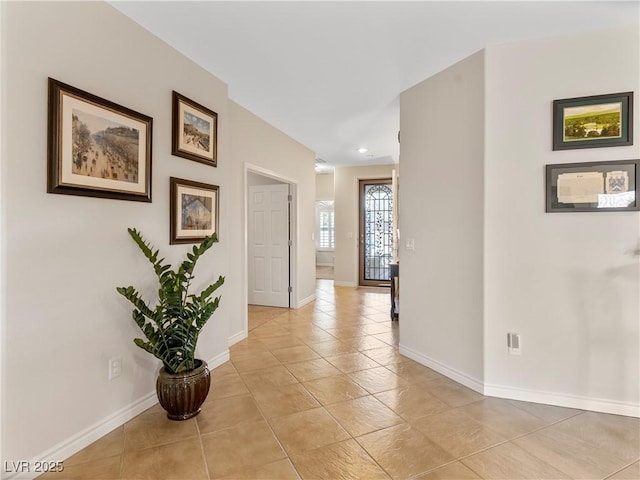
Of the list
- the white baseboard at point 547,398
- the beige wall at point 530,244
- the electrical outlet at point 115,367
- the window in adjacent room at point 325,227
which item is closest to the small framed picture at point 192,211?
the electrical outlet at point 115,367

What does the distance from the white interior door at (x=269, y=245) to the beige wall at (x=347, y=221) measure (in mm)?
2239

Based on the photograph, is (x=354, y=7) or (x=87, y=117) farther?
(x=354, y=7)

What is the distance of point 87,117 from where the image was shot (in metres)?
1.93

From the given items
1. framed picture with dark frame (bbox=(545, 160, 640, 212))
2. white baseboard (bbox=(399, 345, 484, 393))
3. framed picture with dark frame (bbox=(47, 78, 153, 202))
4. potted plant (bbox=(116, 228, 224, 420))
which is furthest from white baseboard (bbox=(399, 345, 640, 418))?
framed picture with dark frame (bbox=(47, 78, 153, 202))

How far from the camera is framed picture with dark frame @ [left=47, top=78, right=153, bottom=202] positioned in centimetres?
177

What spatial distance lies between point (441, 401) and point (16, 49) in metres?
3.27

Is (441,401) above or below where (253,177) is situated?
below

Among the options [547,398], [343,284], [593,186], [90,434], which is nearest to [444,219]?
[593,186]

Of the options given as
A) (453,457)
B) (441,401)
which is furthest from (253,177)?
(453,457)

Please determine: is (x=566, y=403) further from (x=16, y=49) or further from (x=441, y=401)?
(x=16, y=49)

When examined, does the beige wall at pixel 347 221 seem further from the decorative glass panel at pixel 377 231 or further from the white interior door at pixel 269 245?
the white interior door at pixel 269 245

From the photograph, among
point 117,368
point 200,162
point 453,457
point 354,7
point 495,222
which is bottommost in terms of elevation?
point 453,457

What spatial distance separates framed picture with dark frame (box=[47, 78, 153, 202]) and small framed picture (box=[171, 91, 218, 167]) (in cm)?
29

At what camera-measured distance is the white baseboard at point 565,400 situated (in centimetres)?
226
